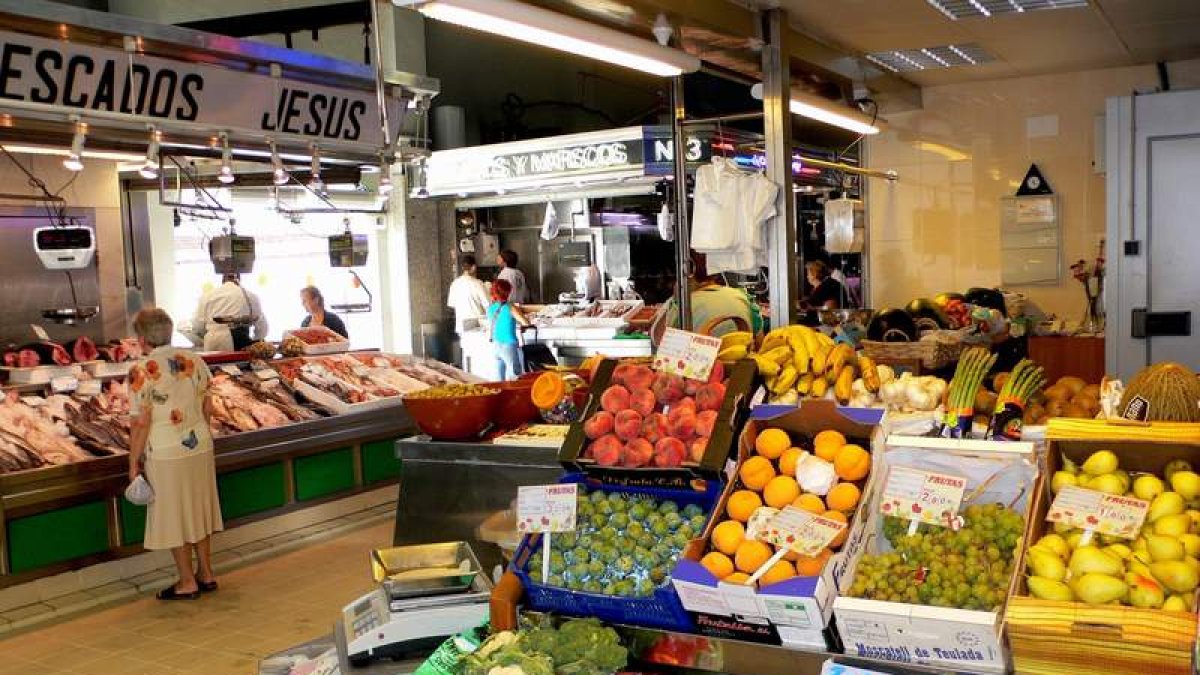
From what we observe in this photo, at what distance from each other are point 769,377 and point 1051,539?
4.69 ft

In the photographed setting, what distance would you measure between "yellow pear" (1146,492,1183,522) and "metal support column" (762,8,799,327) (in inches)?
158

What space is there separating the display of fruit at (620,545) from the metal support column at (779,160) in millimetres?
3643

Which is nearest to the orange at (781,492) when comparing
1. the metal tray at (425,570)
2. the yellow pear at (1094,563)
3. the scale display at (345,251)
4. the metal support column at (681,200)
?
the yellow pear at (1094,563)

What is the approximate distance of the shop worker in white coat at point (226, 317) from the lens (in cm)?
1079

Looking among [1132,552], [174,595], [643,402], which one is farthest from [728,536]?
[174,595]

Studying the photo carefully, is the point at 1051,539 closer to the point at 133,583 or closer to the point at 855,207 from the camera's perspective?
the point at 133,583

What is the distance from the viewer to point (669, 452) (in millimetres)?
3246

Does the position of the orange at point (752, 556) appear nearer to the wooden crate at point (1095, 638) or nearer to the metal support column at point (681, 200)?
the wooden crate at point (1095, 638)

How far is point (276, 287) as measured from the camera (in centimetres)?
1559

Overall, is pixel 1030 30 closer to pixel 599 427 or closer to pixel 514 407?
pixel 514 407

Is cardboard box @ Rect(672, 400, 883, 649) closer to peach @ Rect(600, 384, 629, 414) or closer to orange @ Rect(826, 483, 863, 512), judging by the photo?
orange @ Rect(826, 483, 863, 512)

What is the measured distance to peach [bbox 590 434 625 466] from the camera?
3.31 metres

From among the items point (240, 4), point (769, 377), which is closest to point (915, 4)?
point (769, 377)

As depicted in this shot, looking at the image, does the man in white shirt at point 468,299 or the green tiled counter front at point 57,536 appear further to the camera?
the man in white shirt at point 468,299
